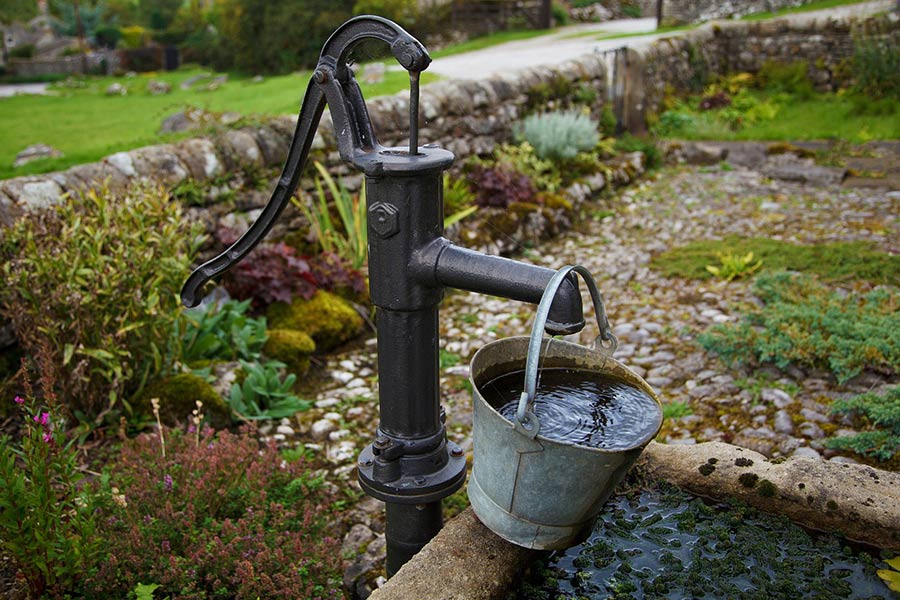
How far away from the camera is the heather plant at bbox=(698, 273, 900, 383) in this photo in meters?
3.62

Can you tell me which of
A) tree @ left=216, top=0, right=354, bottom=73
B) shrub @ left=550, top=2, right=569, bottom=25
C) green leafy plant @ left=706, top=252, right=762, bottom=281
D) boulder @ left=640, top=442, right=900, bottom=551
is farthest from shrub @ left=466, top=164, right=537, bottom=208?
shrub @ left=550, top=2, right=569, bottom=25

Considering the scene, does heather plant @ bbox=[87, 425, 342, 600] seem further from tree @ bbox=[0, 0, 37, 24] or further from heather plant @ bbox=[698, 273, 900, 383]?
tree @ bbox=[0, 0, 37, 24]

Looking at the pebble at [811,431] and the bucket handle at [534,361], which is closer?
the bucket handle at [534,361]

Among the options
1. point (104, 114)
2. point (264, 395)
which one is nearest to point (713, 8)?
point (104, 114)

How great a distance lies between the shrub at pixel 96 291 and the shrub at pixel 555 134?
177 inches

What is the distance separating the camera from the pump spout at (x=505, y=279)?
5.24 feet

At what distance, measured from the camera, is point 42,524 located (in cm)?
205

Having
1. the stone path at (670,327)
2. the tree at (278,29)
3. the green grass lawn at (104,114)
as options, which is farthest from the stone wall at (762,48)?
the tree at (278,29)

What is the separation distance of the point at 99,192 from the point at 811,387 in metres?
3.81

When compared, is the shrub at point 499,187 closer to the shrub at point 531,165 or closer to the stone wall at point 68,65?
the shrub at point 531,165

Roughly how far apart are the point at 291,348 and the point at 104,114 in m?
6.99

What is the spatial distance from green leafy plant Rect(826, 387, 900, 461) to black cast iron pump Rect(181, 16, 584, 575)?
6.21ft

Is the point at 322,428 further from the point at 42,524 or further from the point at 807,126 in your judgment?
the point at 807,126

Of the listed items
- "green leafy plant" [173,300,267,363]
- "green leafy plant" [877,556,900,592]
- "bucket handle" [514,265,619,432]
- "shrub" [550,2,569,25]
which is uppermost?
"shrub" [550,2,569,25]
